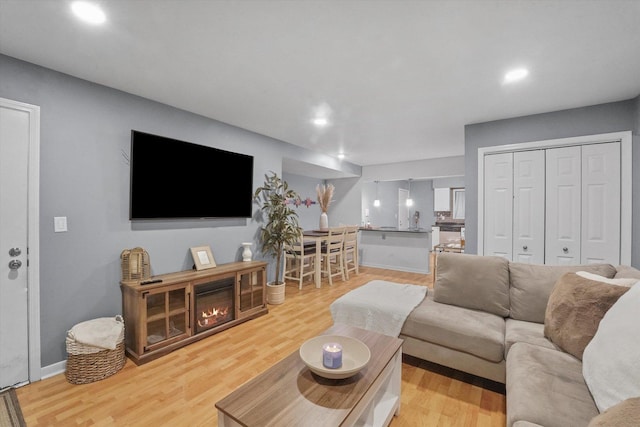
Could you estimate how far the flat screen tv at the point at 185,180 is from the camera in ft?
8.68

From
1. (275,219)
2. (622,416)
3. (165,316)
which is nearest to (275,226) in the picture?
(275,219)

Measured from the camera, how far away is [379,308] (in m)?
2.29

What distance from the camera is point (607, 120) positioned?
2.79 meters

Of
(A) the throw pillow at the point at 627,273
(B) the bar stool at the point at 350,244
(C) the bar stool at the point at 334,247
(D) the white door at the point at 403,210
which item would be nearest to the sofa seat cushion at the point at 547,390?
(A) the throw pillow at the point at 627,273

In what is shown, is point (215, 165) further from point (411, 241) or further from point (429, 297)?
point (411, 241)

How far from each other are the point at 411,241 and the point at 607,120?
341 cm

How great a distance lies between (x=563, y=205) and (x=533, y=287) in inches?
58.7

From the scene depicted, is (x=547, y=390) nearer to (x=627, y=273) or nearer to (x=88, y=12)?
(x=627, y=273)

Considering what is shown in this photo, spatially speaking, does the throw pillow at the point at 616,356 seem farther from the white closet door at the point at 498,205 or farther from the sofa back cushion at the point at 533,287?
the white closet door at the point at 498,205

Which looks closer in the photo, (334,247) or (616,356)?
(616,356)

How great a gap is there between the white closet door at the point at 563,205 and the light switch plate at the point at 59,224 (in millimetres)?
4663

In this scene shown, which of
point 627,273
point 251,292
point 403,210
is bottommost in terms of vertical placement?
point 251,292

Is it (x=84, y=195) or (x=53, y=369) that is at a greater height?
(x=84, y=195)

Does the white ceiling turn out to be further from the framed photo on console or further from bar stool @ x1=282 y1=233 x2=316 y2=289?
bar stool @ x1=282 y1=233 x2=316 y2=289
